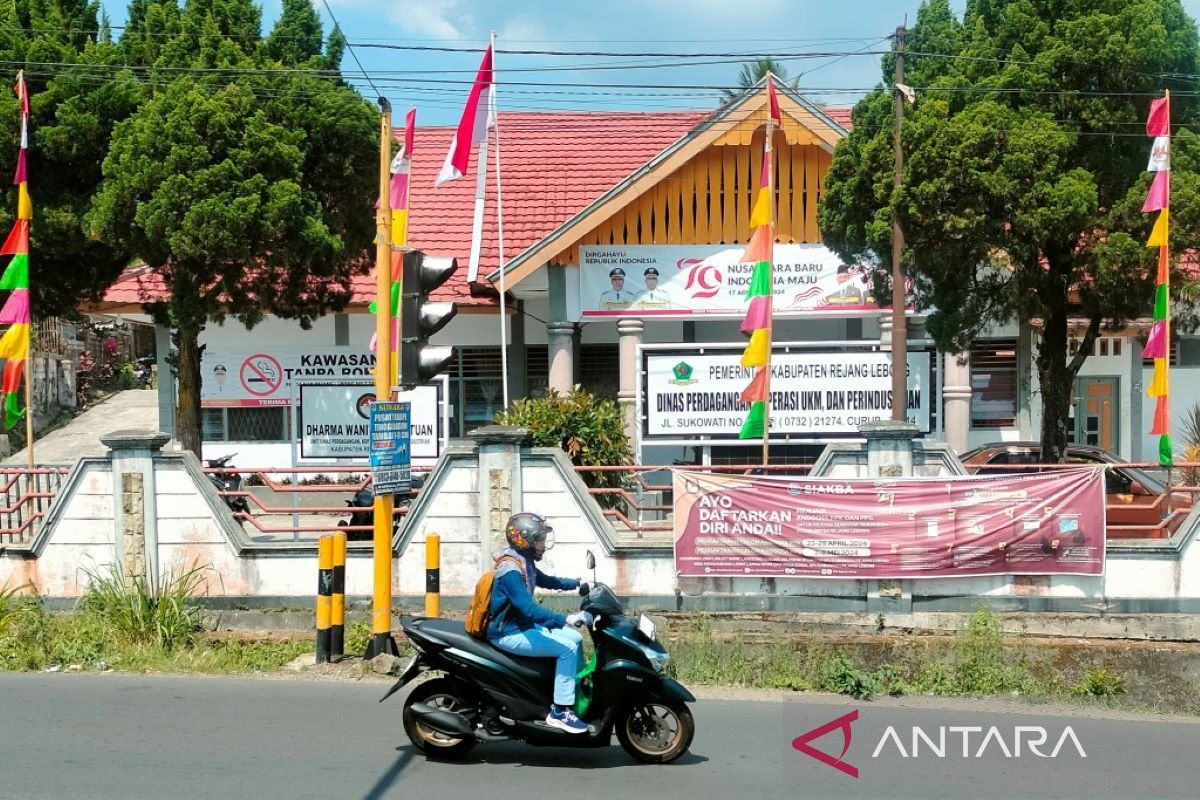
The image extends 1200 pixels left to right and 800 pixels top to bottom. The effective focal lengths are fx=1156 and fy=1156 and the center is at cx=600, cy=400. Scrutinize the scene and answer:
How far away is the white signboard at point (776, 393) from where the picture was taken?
15453 millimetres

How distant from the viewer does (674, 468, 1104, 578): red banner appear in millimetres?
10953

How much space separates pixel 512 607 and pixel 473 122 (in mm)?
9801

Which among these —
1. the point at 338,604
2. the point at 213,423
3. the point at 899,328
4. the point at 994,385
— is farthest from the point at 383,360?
the point at 994,385

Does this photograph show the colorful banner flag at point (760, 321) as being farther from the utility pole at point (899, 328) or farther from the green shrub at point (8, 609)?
the green shrub at point (8, 609)

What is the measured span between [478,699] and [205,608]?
18.6 feet

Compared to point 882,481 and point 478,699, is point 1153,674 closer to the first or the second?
point 882,481

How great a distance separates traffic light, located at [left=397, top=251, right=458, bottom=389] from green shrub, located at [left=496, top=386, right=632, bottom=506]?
490 centimetres

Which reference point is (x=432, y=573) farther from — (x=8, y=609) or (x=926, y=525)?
(x=926, y=525)

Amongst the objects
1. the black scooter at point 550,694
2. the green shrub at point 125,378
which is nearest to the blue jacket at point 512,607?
the black scooter at point 550,694

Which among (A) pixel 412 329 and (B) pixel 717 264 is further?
(B) pixel 717 264

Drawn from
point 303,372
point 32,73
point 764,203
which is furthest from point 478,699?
point 303,372

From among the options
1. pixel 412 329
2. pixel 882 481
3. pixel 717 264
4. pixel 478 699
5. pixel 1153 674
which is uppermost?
pixel 717 264

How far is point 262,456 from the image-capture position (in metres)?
20.6

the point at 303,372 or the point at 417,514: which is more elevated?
the point at 303,372
